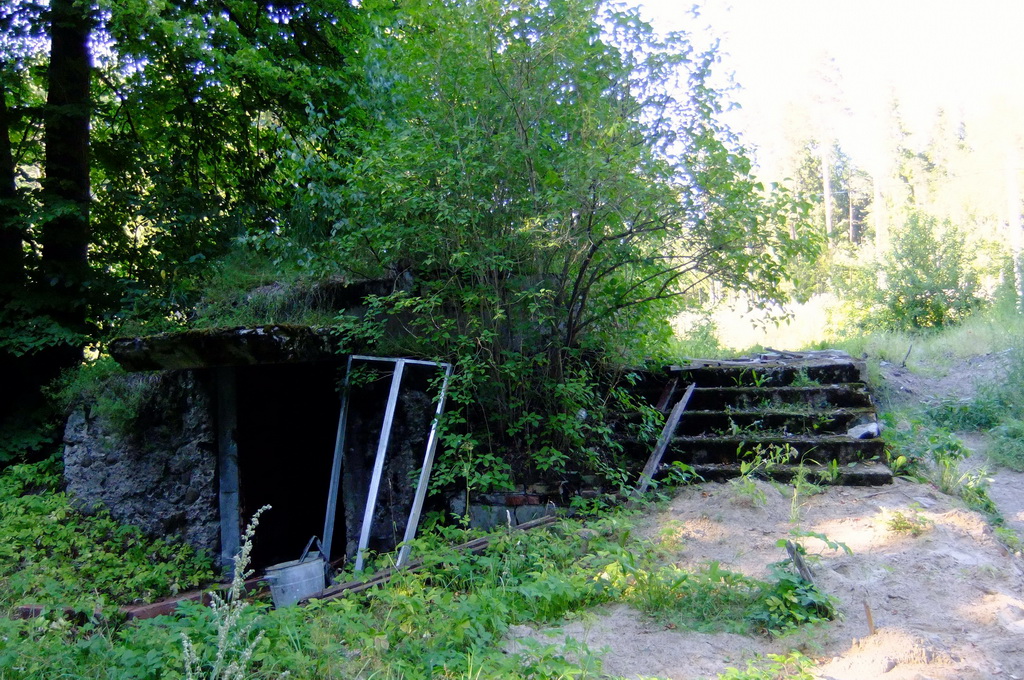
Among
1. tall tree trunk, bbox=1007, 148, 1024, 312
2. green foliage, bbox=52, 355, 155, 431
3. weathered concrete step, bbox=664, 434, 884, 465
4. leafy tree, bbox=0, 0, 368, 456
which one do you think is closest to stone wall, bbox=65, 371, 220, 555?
green foliage, bbox=52, 355, 155, 431

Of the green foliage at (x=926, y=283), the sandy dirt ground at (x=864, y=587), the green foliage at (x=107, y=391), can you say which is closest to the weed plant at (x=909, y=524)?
the sandy dirt ground at (x=864, y=587)

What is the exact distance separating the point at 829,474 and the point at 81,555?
21.2 ft

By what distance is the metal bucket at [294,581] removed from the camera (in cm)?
500

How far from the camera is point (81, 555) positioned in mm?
5930

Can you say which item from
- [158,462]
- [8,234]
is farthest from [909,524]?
[8,234]

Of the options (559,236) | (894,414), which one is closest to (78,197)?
(559,236)

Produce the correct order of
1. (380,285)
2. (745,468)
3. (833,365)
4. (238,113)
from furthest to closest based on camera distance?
(238,113), (833,365), (380,285), (745,468)

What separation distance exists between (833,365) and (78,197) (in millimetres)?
8831

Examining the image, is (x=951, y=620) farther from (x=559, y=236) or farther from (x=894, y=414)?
(x=894, y=414)

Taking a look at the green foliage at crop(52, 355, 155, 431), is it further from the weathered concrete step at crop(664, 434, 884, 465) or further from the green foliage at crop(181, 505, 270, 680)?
the weathered concrete step at crop(664, 434, 884, 465)

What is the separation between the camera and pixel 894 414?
8289 millimetres

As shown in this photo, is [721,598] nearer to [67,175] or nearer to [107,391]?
[107,391]

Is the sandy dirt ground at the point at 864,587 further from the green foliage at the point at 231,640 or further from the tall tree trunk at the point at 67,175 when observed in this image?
the tall tree trunk at the point at 67,175

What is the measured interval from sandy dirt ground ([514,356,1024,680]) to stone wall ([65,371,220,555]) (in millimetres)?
4078
